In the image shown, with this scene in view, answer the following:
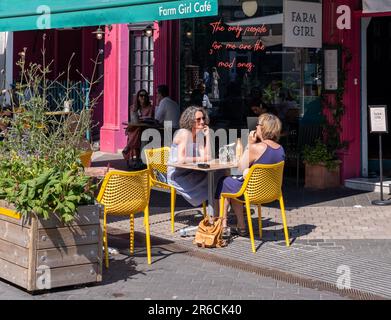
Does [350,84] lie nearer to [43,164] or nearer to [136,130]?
[136,130]

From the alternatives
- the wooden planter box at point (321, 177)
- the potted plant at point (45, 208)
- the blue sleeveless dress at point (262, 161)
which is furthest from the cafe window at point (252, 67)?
the potted plant at point (45, 208)

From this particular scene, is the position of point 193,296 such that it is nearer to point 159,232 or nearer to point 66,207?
point 66,207

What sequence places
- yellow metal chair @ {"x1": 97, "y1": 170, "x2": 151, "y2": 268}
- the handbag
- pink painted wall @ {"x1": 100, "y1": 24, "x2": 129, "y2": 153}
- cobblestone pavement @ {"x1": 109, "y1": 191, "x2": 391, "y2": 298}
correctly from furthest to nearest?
pink painted wall @ {"x1": 100, "y1": 24, "x2": 129, "y2": 153}
the handbag
yellow metal chair @ {"x1": 97, "y1": 170, "x2": 151, "y2": 268}
cobblestone pavement @ {"x1": 109, "y1": 191, "x2": 391, "y2": 298}

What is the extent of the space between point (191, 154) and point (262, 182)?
1155 millimetres

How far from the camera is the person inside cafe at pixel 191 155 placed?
314 inches

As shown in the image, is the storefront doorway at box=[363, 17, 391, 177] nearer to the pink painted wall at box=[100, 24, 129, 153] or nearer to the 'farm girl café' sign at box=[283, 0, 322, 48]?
the 'farm girl café' sign at box=[283, 0, 322, 48]

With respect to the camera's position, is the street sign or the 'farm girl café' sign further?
the 'farm girl café' sign

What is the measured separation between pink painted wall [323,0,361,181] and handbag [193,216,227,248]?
437 centimetres

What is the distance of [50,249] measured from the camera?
564 cm

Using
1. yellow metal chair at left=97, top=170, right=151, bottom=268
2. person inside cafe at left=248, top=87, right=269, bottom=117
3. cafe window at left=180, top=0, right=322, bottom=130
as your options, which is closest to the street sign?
cafe window at left=180, top=0, right=322, bottom=130

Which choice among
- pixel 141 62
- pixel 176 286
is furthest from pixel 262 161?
pixel 141 62

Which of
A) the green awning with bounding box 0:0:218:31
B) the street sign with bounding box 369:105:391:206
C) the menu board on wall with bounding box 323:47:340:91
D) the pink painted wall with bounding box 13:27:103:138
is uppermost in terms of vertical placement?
the pink painted wall with bounding box 13:27:103:138

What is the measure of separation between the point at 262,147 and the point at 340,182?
405 centimetres

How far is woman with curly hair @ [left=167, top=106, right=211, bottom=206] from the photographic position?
799 cm
